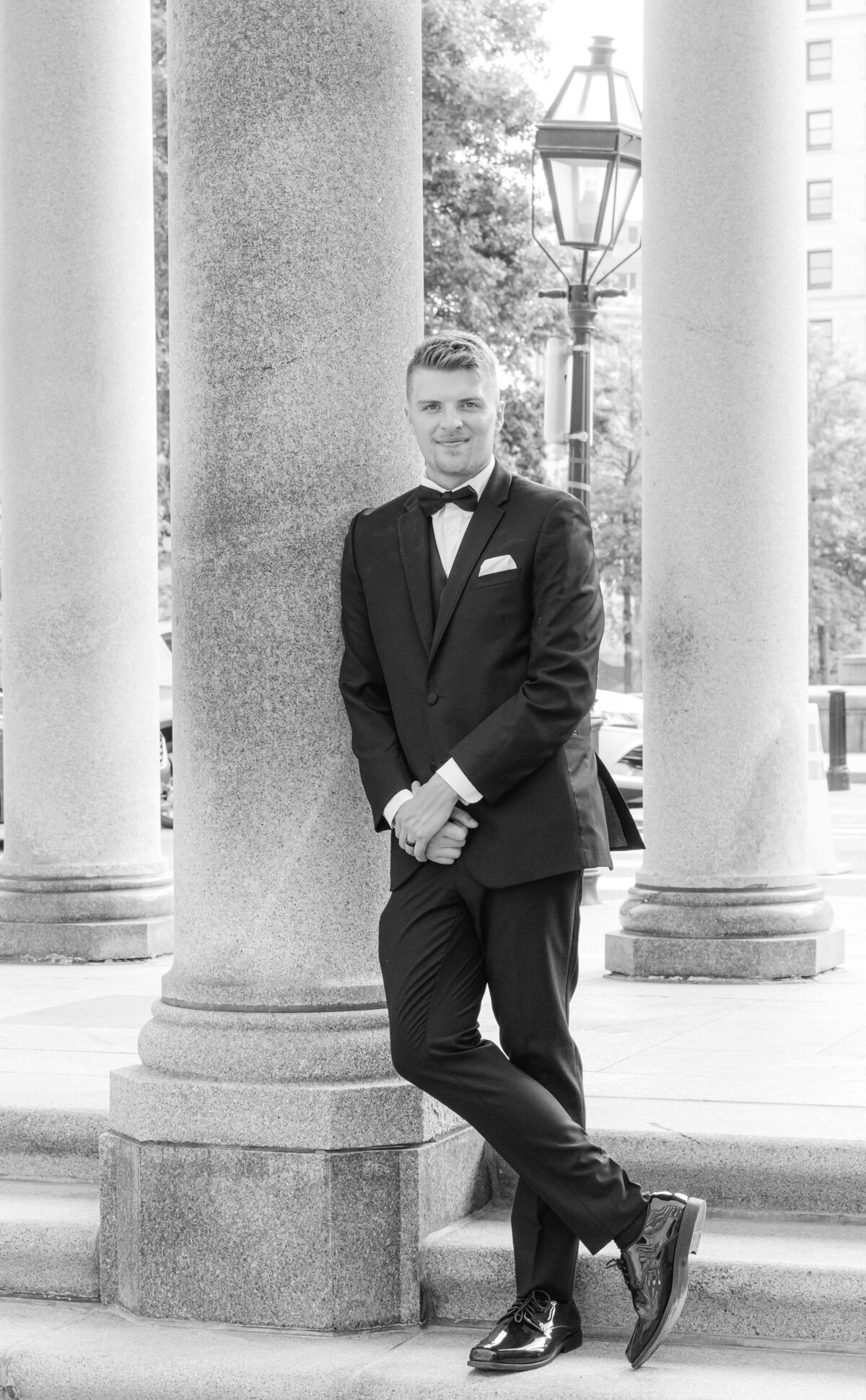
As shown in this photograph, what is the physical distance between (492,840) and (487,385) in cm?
104

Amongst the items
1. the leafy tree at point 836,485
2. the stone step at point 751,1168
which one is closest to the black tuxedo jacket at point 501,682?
the stone step at point 751,1168

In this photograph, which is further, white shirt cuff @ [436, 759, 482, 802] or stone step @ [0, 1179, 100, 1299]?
stone step @ [0, 1179, 100, 1299]

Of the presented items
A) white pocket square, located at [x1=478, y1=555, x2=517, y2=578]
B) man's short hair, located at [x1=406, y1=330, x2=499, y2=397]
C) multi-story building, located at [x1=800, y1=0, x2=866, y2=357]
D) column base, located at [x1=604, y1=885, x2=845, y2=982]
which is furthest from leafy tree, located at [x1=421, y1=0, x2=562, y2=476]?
multi-story building, located at [x1=800, y1=0, x2=866, y2=357]

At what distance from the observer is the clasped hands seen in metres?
4.25

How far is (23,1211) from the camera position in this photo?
205 inches

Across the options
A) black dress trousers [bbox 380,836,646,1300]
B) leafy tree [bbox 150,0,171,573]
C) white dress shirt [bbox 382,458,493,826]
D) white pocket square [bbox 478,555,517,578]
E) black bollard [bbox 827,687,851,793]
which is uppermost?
leafy tree [bbox 150,0,171,573]

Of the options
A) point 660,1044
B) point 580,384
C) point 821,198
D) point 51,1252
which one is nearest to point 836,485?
point 580,384

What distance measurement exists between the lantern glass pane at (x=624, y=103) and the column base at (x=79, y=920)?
17.8 feet

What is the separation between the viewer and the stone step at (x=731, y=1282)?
4477 mm

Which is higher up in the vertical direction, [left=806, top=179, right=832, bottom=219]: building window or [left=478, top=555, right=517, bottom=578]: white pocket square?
[left=806, top=179, right=832, bottom=219]: building window

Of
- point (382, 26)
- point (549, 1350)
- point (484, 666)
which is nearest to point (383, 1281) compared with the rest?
point (549, 1350)

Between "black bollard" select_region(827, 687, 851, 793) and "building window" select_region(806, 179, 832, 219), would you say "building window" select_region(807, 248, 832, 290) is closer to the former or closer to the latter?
"building window" select_region(806, 179, 832, 219)

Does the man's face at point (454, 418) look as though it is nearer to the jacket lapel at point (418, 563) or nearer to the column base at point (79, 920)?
the jacket lapel at point (418, 563)

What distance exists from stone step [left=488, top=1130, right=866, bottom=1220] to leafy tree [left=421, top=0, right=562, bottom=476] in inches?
788
